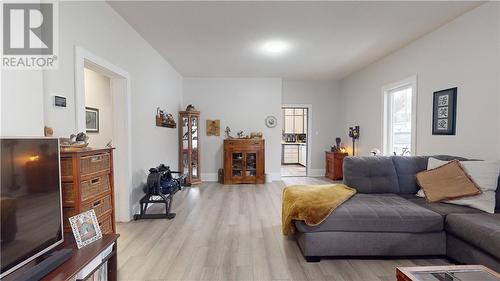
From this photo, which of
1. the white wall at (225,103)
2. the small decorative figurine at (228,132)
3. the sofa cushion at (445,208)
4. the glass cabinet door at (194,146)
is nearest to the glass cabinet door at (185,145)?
the glass cabinet door at (194,146)

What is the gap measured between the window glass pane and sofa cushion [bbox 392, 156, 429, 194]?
1.28 metres

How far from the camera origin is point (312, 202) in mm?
2408

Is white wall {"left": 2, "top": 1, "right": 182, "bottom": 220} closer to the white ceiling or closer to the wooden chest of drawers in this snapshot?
the white ceiling

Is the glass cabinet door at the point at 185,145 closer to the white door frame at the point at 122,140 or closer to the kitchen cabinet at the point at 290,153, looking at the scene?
the white door frame at the point at 122,140

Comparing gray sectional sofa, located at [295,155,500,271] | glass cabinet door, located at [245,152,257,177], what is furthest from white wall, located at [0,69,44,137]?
glass cabinet door, located at [245,152,257,177]

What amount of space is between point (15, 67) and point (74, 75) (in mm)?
566

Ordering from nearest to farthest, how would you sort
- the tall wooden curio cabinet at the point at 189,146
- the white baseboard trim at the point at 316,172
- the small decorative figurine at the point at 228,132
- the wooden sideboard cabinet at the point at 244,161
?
1. the tall wooden curio cabinet at the point at 189,146
2. the wooden sideboard cabinet at the point at 244,161
3. the small decorative figurine at the point at 228,132
4. the white baseboard trim at the point at 316,172

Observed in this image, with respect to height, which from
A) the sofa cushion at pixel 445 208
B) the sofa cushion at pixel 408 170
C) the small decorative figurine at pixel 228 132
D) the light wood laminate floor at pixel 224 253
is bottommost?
the light wood laminate floor at pixel 224 253

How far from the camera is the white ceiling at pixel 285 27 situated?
283 centimetres

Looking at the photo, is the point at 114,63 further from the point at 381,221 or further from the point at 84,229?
the point at 381,221

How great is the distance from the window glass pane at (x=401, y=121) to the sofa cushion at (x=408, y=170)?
1.28 meters

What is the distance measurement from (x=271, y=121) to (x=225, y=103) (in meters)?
1.25

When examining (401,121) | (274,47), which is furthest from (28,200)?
(401,121)

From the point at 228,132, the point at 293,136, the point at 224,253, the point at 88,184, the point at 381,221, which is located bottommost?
the point at 224,253
